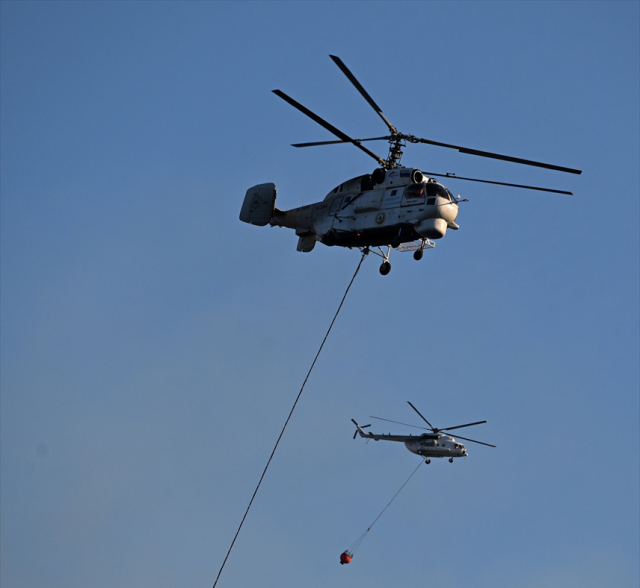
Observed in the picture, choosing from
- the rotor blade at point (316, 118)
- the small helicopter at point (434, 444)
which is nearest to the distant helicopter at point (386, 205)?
the rotor blade at point (316, 118)

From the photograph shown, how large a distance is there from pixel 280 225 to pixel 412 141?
685 cm

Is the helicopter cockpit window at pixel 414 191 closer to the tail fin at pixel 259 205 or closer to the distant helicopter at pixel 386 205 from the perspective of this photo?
the distant helicopter at pixel 386 205

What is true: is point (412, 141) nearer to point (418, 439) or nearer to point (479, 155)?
point (479, 155)

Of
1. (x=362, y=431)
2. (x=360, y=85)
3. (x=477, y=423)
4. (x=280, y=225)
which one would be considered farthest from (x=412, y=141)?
(x=362, y=431)

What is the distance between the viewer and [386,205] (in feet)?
99.2

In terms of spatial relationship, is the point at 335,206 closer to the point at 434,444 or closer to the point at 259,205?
the point at 259,205

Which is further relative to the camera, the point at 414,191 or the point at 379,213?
the point at 379,213

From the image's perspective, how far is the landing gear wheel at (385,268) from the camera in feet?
102

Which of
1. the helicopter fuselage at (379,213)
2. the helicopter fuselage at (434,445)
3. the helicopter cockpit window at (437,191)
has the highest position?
the helicopter cockpit window at (437,191)

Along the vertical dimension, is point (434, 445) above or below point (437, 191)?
below

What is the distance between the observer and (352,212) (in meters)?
31.3

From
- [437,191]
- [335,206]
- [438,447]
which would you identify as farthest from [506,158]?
[438,447]

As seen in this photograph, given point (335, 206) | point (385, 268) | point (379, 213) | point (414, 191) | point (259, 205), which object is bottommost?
point (385, 268)

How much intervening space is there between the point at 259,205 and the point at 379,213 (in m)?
6.32
